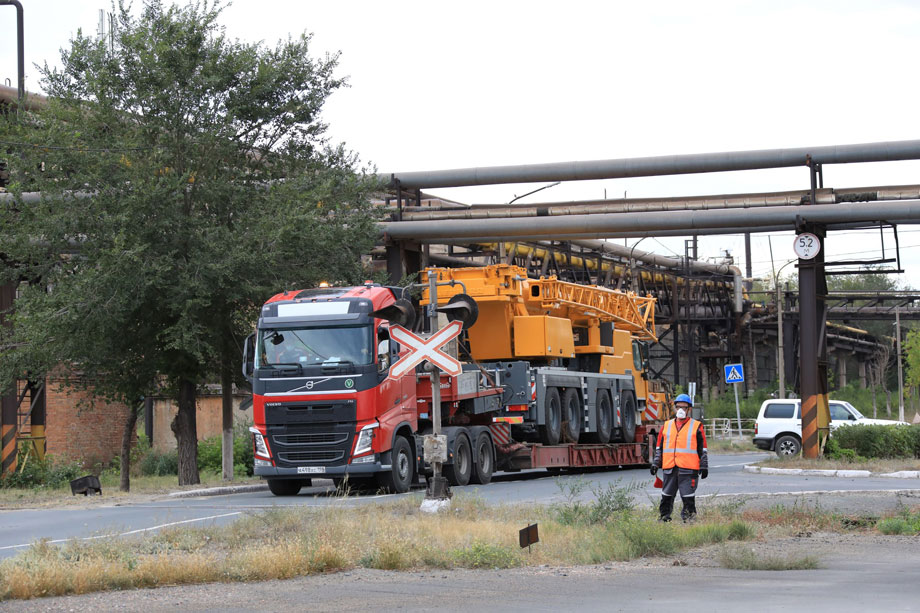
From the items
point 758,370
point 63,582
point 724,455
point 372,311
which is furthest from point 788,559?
point 758,370

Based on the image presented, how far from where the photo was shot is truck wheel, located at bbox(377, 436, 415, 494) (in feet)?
69.1

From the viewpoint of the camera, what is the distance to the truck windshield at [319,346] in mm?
20875

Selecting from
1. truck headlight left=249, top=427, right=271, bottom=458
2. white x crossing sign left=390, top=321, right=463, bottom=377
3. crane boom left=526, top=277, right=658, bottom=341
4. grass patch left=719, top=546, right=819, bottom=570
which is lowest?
grass patch left=719, top=546, right=819, bottom=570

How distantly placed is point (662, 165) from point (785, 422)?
→ 1113 cm

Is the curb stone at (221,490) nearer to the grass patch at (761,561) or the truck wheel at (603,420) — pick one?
the truck wheel at (603,420)

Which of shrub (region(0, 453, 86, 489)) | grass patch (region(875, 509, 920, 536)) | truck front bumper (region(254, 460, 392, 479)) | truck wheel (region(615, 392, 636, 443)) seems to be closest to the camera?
grass patch (region(875, 509, 920, 536))

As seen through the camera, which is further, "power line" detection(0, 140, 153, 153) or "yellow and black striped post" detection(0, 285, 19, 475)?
"yellow and black striped post" detection(0, 285, 19, 475)

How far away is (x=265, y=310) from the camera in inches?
840

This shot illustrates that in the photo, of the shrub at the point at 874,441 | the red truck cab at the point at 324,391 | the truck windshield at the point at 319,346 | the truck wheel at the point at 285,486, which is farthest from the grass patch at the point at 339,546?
the shrub at the point at 874,441

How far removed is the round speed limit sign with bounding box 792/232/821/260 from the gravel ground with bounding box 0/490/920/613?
17650 millimetres

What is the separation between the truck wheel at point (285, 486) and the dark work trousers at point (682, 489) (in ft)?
30.4

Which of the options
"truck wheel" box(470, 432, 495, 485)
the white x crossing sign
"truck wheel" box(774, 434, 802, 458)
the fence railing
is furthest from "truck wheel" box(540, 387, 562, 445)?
the fence railing

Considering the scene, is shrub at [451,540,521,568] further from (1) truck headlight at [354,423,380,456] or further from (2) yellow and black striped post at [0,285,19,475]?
(2) yellow and black striped post at [0,285,19,475]

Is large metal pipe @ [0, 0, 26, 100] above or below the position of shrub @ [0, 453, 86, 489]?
above
